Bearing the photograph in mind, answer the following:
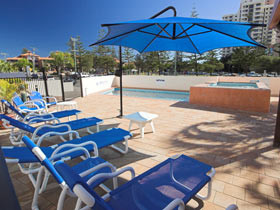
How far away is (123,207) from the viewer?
1.13 m

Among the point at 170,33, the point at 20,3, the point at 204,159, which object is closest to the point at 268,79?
the point at 170,33

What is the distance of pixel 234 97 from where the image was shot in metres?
5.52

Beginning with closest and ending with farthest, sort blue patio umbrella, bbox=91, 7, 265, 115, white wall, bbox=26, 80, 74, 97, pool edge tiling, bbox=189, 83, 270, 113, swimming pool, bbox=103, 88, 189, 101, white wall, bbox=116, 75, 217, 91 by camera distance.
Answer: blue patio umbrella, bbox=91, 7, 265, 115 < pool edge tiling, bbox=189, 83, 270, 113 < white wall, bbox=26, 80, 74, 97 < swimming pool, bbox=103, 88, 189, 101 < white wall, bbox=116, 75, 217, 91

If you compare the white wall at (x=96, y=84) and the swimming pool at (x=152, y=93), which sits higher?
the white wall at (x=96, y=84)

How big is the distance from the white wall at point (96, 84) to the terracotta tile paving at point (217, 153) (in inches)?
158

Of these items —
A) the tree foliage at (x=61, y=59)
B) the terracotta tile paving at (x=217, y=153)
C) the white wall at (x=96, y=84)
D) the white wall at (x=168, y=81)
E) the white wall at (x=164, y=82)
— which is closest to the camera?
the terracotta tile paving at (x=217, y=153)

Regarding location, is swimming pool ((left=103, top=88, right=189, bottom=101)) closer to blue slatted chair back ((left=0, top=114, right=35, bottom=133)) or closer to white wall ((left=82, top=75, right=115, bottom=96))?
white wall ((left=82, top=75, right=115, bottom=96))

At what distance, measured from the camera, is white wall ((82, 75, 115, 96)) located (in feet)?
28.3

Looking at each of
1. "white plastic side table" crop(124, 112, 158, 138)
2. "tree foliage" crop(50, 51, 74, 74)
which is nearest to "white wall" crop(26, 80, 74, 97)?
"white plastic side table" crop(124, 112, 158, 138)

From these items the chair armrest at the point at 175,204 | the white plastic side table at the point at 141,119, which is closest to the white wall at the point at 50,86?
the white plastic side table at the point at 141,119

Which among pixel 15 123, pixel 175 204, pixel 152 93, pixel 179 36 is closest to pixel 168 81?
pixel 152 93

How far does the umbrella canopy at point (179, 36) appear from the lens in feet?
8.14

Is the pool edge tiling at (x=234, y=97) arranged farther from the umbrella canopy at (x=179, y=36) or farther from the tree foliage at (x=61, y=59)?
the tree foliage at (x=61, y=59)

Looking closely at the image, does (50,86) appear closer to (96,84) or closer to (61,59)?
(96,84)
